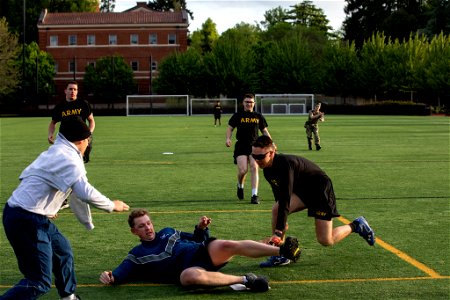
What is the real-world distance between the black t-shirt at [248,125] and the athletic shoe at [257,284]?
20.3 feet

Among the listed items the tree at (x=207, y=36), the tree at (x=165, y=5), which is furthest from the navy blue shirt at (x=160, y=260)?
the tree at (x=165, y=5)

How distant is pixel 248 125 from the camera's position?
42.6 ft

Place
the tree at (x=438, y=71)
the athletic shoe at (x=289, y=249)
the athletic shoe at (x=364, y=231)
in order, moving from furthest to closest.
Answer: the tree at (x=438, y=71)
the athletic shoe at (x=364, y=231)
the athletic shoe at (x=289, y=249)

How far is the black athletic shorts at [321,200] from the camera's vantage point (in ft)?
25.5

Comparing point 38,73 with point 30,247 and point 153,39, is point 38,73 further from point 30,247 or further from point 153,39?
point 30,247

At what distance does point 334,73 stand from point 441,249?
2932 inches

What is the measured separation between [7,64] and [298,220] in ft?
235

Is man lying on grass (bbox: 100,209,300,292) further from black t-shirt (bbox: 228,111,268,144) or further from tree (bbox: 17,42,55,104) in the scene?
tree (bbox: 17,42,55,104)

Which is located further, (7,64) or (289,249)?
(7,64)

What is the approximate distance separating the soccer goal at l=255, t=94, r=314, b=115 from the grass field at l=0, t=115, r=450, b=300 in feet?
166

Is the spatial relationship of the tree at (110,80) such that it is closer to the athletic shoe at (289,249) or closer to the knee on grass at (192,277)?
the knee on grass at (192,277)

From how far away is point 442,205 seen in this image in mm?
12219


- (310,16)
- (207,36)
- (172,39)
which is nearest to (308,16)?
(310,16)

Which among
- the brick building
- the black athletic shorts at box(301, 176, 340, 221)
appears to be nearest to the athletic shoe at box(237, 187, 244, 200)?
the black athletic shorts at box(301, 176, 340, 221)
